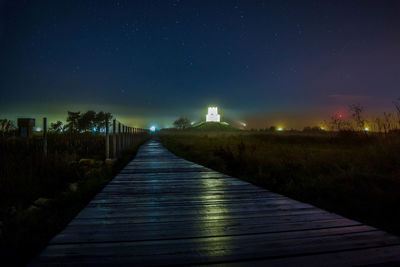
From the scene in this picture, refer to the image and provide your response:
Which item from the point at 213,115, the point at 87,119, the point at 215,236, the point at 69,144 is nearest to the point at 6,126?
the point at 69,144

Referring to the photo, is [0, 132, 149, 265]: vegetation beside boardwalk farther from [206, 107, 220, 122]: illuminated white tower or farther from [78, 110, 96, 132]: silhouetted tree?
[206, 107, 220, 122]: illuminated white tower

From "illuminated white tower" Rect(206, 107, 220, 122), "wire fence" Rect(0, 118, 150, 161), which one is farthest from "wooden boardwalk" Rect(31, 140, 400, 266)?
"illuminated white tower" Rect(206, 107, 220, 122)

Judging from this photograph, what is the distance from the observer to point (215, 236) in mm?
2387

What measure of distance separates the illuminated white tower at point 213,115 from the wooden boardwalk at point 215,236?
109609mm

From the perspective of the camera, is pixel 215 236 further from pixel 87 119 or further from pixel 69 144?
pixel 87 119

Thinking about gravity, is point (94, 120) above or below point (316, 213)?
above

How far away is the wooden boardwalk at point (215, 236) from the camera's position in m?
1.94

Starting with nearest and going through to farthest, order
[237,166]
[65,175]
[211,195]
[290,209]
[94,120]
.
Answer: [290,209], [211,195], [65,175], [237,166], [94,120]

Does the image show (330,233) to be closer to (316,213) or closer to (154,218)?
(316,213)

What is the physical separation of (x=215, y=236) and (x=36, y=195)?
5130mm

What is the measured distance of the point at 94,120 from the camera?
9975cm

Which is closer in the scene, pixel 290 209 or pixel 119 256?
pixel 119 256

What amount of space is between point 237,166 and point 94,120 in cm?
10320

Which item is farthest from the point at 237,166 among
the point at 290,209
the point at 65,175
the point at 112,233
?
the point at 112,233
